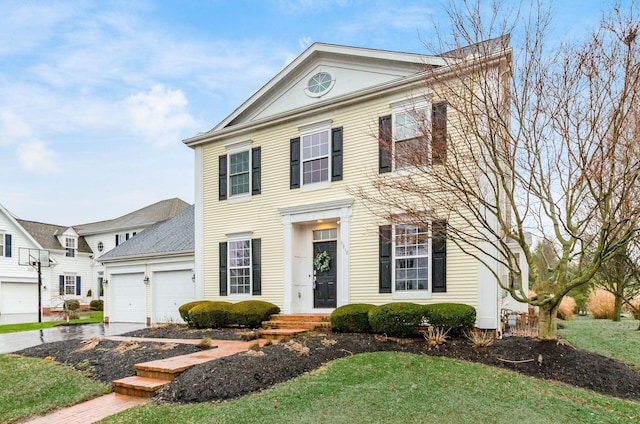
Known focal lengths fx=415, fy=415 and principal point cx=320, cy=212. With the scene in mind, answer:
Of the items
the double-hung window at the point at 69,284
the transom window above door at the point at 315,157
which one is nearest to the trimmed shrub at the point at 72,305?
the double-hung window at the point at 69,284

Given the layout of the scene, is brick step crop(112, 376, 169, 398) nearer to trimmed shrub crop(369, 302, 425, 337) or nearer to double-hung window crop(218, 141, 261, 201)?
trimmed shrub crop(369, 302, 425, 337)

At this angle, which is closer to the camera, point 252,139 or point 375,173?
point 375,173

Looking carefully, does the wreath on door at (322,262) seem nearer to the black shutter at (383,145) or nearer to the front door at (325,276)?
the front door at (325,276)

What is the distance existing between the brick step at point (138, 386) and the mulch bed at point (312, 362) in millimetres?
192

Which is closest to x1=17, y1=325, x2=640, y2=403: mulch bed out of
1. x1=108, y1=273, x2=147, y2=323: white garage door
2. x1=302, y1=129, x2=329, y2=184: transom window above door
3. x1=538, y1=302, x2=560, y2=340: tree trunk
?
x1=538, y1=302, x2=560, y2=340: tree trunk

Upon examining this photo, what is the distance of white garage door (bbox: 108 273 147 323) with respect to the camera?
16.2 meters


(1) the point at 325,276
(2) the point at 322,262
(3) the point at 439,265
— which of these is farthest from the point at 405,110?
(1) the point at 325,276

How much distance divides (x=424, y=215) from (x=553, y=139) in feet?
8.46

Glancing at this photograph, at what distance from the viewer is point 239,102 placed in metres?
13.4

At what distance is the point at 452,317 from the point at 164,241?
39.2 feet

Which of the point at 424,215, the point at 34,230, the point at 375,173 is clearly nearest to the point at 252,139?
the point at 375,173

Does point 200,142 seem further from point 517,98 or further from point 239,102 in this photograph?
point 517,98

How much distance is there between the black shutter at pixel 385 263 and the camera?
10211 mm

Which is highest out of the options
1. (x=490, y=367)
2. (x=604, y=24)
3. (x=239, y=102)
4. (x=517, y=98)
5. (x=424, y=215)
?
(x=239, y=102)
